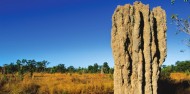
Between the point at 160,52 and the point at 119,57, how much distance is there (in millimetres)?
1452

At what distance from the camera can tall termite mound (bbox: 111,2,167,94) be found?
1170 centimetres

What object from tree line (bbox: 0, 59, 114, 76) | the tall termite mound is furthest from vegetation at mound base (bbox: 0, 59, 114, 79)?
the tall termite mound

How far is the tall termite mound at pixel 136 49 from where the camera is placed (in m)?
11.7

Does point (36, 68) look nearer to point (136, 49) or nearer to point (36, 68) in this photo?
point (36, 68)

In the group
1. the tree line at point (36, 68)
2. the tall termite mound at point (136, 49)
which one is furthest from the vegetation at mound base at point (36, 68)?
the tall termite mound at point (136, 49)

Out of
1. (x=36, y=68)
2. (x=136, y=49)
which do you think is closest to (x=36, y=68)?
(x=36, y=68)

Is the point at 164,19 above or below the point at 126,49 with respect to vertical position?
above

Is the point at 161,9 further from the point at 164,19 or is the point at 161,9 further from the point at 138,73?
the point at 138,73

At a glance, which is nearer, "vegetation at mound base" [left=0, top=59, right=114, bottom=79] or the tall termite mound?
the tall termite mound

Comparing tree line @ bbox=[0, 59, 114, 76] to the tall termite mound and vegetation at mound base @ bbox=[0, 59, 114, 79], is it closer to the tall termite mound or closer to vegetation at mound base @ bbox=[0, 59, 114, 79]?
vegetation at mound base @ bbox=[0, 59, 114, 79]

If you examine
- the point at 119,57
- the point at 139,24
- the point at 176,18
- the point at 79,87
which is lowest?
the point at 79,87

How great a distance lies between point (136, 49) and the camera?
11.6m

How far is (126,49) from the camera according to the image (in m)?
11.9

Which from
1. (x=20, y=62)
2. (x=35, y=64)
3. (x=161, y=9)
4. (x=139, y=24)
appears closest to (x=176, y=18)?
(x=161, y=9)
